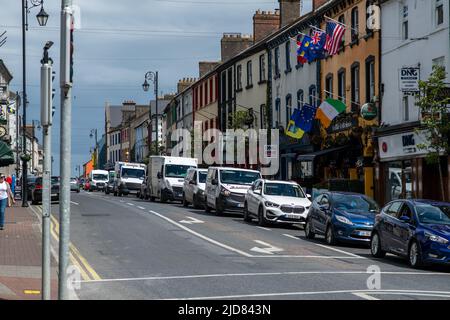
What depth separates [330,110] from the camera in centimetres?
3872

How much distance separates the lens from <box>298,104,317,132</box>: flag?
4247cm

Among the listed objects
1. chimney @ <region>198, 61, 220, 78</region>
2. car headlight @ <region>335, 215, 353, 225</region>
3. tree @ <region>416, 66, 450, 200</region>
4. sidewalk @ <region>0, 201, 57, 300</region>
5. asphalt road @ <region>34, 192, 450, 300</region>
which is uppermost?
chimney @ <region>198, 61, 220, 78</region>

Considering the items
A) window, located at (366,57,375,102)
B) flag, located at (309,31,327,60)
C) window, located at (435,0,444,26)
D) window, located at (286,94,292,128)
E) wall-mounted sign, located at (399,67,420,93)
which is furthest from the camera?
window, located at (286,94,292,128)

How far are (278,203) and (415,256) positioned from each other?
37.4 ft

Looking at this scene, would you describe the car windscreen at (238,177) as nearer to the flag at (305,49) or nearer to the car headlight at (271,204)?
the car headlight at (271,204)

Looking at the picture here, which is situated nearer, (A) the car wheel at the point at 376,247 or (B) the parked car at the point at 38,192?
(A) the car wheel at the point at 376,247

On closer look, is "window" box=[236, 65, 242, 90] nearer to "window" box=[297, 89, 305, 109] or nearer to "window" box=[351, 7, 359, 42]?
"window" box=[297, 89, 305, 109]

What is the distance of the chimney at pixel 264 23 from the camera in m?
59.7

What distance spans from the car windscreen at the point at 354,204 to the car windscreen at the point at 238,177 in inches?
465

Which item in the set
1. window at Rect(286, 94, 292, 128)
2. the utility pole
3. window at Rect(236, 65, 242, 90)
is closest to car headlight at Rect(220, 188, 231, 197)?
window at Rect(286, 94, 292, 128)

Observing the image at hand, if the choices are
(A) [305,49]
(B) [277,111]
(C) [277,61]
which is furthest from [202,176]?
(C) [277,61]

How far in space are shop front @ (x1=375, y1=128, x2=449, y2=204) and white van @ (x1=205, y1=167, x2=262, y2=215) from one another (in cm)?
545

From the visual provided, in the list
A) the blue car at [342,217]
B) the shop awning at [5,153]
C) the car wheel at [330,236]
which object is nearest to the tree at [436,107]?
the blue car at [342,217]
